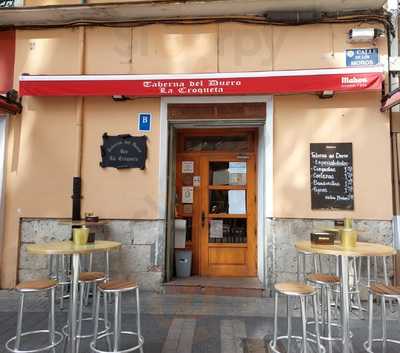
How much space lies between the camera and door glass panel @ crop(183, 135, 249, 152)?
6.35 metres

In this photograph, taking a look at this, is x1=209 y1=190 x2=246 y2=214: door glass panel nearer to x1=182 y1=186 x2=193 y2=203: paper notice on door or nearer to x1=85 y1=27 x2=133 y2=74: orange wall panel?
x1=182 y1=186 x2=193 y2=203: paper notice on door

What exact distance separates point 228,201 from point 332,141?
1.92 m

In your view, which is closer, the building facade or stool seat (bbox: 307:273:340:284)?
stool seat (bbox: 307:273:340:284)

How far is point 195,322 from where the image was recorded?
4352 mm

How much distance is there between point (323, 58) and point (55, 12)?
13.2 ft

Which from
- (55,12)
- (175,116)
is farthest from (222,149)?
(55,12)

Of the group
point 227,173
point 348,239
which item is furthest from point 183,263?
point 348,239

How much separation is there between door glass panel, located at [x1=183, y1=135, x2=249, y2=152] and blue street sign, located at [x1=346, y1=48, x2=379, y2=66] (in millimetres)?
1950

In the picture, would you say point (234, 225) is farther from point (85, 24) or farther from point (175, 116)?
point (85, 24)

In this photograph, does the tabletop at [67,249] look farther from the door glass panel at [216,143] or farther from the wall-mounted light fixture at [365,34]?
the wall-mounted light fixture at [365,34]

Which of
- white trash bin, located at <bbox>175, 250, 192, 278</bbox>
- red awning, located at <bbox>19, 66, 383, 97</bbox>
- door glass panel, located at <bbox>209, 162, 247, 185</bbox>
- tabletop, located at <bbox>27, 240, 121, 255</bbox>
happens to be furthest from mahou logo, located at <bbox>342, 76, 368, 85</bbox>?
tabletop, located at <bbox>27, 240, 121, 255</bbox>

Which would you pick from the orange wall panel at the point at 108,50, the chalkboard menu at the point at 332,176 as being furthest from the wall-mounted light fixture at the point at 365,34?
the orange wall panel at the point at 108,50

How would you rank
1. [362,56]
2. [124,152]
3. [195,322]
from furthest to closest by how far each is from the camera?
[124,152]
[362,56]
[195,322]

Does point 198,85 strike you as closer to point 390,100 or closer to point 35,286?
point 390,100
